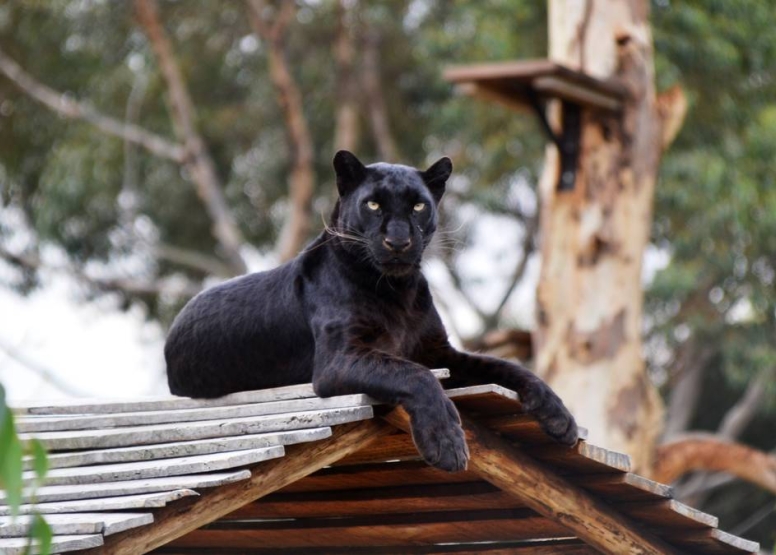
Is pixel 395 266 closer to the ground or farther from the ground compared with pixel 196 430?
farther from the ground

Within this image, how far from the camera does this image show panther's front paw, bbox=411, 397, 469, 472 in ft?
12.6

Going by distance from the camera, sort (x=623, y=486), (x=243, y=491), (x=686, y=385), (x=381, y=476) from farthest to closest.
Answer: (x=686, y=385)
(x=381, y=476)
(x=623, y=486)
(x=243, y=491)

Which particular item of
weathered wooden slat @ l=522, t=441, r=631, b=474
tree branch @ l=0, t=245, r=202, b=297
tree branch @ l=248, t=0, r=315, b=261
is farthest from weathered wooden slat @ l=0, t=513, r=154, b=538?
tree branch @ l=0, t=245, r=202, b=297

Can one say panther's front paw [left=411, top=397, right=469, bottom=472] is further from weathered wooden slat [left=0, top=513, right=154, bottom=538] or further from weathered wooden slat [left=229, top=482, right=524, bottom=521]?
weathered wooden slat [left=229, top=482, right=524, bottom=521]

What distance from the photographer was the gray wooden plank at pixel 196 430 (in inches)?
154

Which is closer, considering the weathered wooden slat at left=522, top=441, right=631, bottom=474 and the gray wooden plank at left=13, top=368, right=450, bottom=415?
the weathered wooden slat at left=522, top=441, right=631, bottom=474

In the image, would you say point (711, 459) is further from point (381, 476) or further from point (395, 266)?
point (395, 266)

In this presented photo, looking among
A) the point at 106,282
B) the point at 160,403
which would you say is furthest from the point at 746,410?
the point at 160,403

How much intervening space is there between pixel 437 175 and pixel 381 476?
110cm

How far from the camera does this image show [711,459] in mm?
10828

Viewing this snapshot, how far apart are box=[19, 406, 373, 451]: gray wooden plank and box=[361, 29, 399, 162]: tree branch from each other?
13037 millimetres

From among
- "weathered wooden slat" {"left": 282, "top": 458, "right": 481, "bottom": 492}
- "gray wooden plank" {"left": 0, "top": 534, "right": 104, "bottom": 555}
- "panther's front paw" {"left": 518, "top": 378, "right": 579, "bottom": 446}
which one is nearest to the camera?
"gray wooden plank" {"left": 0, "top": 534, "right": 104, "bottom": 555}

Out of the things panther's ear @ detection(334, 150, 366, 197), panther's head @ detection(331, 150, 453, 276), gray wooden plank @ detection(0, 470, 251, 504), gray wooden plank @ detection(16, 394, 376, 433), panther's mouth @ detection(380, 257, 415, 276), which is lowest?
gray wooden plank @ detection(0, 470, 251, 504)

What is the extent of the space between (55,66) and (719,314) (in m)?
9.62
